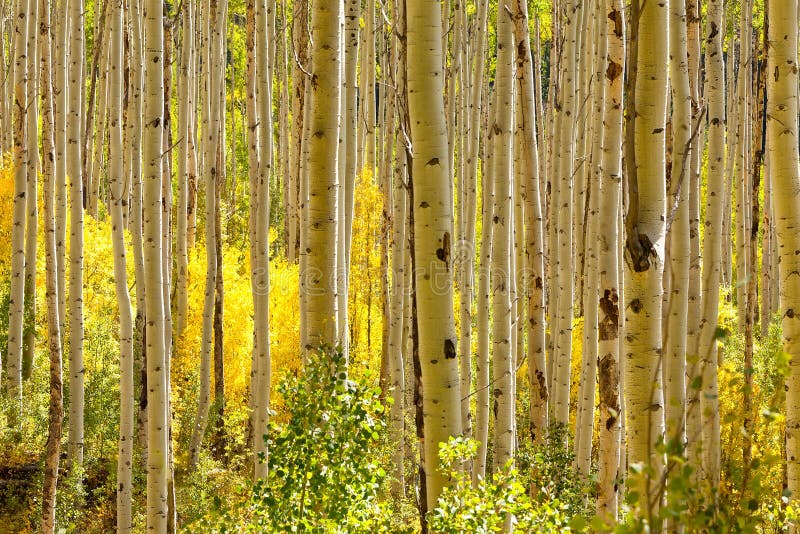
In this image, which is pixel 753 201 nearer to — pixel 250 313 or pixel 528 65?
pixel 528 65

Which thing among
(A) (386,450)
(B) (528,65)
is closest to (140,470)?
(A) (386,450)

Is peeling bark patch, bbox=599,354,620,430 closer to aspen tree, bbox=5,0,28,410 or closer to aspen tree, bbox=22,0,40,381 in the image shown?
aspen tree, bbox=5,0,28,410

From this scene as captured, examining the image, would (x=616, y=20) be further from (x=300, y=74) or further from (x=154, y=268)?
(x=300, y=74)

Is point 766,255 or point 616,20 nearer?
point 616,20

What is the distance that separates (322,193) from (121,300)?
3.95 meters

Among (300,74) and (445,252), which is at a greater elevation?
(300,74)

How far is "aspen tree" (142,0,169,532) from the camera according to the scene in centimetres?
615

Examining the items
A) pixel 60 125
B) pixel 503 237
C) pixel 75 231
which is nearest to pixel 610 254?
pixel 503 237

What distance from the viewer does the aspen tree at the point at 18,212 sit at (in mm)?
10328

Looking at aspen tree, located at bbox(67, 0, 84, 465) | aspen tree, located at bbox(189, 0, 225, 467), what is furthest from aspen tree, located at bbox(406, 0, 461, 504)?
aspen tree, located at bbox(189, 0, 225, 467)

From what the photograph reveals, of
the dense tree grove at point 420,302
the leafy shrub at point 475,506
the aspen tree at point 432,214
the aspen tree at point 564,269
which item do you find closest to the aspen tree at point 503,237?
the dense tree grove at point 420,302

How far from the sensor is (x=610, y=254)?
422 centimetres

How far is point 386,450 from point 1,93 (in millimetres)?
13793

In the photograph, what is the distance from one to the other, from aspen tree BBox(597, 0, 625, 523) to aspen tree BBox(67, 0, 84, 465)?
6684 mm
